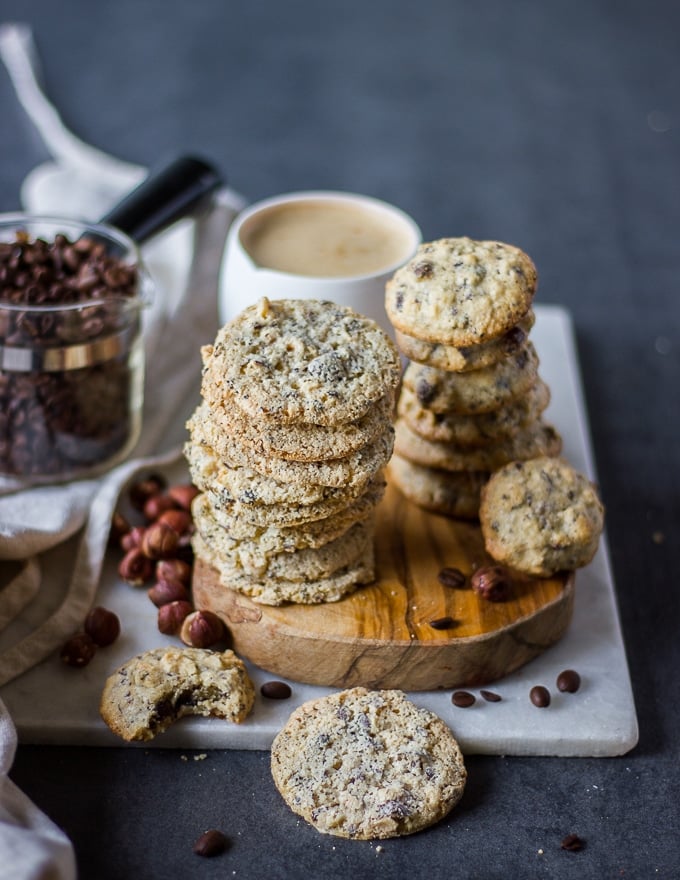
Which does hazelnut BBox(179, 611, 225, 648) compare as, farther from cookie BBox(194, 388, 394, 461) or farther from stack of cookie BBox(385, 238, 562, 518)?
stack of cookie BBox(385, 238, 562, 518)

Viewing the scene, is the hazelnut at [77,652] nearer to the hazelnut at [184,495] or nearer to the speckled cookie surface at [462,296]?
the hazelnut at [184,495]

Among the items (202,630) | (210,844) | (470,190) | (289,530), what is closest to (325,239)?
(289,530)

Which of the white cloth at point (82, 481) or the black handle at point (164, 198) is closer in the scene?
the white cloth at point (82, 481)

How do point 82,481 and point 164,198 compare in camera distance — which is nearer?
point 82,481

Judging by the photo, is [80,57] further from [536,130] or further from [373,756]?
[373,756]

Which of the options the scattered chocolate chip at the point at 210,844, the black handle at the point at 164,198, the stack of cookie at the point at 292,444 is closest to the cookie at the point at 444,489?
the stack of cookie at the point at 292,444

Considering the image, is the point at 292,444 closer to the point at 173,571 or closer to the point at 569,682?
the point at 173,571
